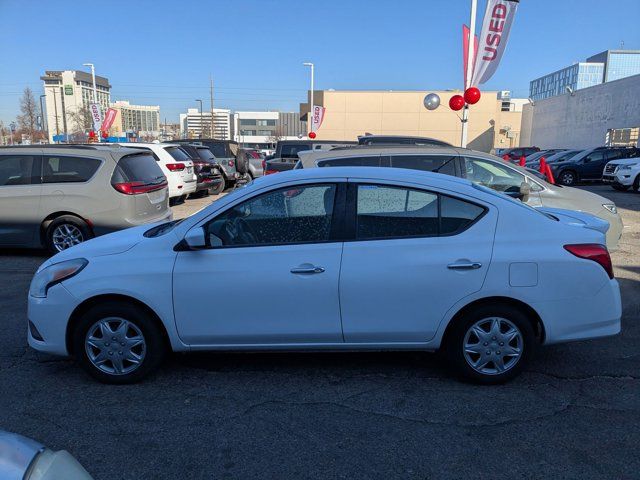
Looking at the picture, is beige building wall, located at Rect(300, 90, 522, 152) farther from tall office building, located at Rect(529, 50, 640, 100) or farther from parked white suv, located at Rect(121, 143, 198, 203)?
tall office building, located at Rect(529, 50, 640, 100)

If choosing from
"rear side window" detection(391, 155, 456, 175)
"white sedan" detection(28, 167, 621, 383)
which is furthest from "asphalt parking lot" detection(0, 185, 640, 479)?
"rear side window" detection(391, 155, 456, 175)

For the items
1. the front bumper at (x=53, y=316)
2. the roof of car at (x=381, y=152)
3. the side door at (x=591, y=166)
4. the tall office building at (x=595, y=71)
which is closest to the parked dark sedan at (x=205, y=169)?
the roof of car at (x=381, y=152)

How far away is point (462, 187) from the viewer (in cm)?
384

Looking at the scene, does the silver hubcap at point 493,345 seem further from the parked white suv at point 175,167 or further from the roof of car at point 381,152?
the parked white suv at point 175,167

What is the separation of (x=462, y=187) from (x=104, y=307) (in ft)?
9.19

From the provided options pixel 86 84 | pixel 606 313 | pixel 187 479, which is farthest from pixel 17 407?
pixel 86 84

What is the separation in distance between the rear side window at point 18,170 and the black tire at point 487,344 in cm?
711

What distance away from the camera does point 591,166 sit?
2223 cm

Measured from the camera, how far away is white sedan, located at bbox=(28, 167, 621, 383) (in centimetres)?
361

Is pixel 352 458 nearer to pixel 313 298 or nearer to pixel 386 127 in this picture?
pixel 313 298

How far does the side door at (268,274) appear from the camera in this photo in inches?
143

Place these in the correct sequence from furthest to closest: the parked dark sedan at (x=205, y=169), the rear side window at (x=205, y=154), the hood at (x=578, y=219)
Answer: the rear side window at (x=205, y=154)
the parked dark sedan at (x=205, y=169)
the hood at (x=578, y=219)

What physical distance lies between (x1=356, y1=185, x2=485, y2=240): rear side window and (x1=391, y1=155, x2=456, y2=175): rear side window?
3.66 metres

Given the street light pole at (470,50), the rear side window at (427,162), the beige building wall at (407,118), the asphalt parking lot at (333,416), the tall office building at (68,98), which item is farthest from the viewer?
the tall office building at (68,98)
